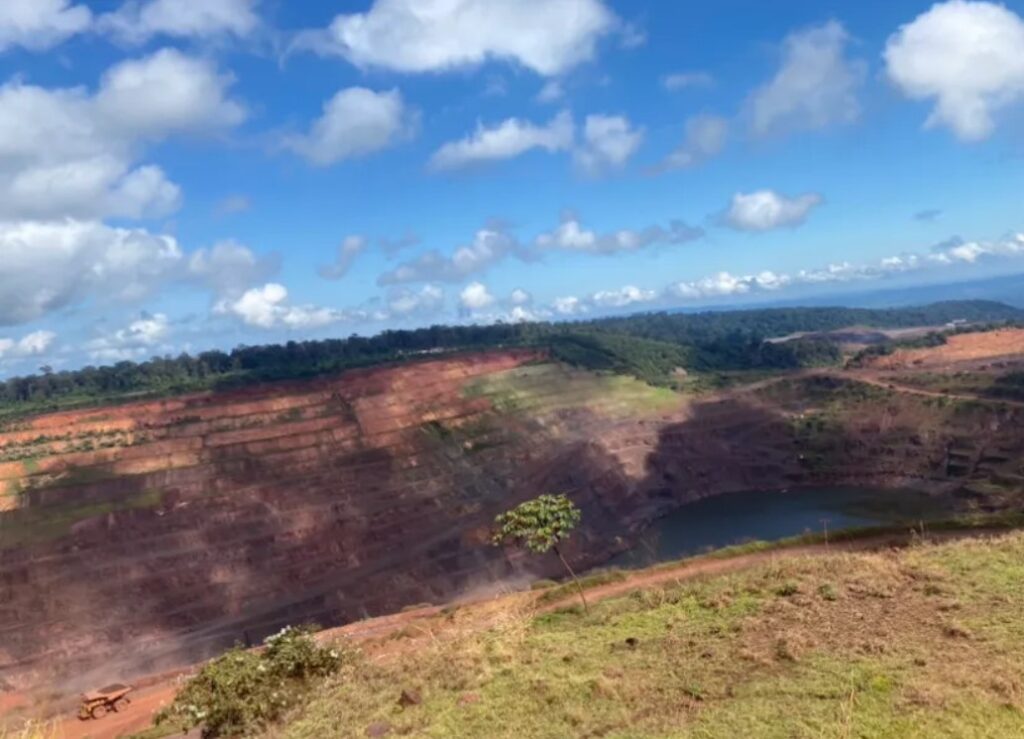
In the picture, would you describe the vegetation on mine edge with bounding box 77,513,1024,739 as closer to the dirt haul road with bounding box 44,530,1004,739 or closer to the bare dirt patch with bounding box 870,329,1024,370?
the dirt haul road with bounding box 44,530,1004,739

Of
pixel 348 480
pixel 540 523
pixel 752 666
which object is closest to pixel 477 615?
pixel 540 523

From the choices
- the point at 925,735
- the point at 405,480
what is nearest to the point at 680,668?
the point at 925,735

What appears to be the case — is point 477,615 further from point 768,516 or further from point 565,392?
point 565,392

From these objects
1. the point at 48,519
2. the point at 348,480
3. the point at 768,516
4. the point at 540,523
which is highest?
the point at 540,523

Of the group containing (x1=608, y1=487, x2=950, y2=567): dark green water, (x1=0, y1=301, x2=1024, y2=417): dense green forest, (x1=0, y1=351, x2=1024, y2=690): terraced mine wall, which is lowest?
(x1=608, y1=487, x2=950, y2=567): dark green water

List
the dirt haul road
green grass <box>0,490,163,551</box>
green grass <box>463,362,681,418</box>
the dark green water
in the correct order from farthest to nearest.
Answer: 1. green grass <box>463,362,681,418</box>
2. the dark green water
3. green grass <box>0,490,163,551</box>
4. the dirt haul road

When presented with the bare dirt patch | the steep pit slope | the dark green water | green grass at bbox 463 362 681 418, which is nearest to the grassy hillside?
the steep pit slope

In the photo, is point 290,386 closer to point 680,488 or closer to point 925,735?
point 680,488
